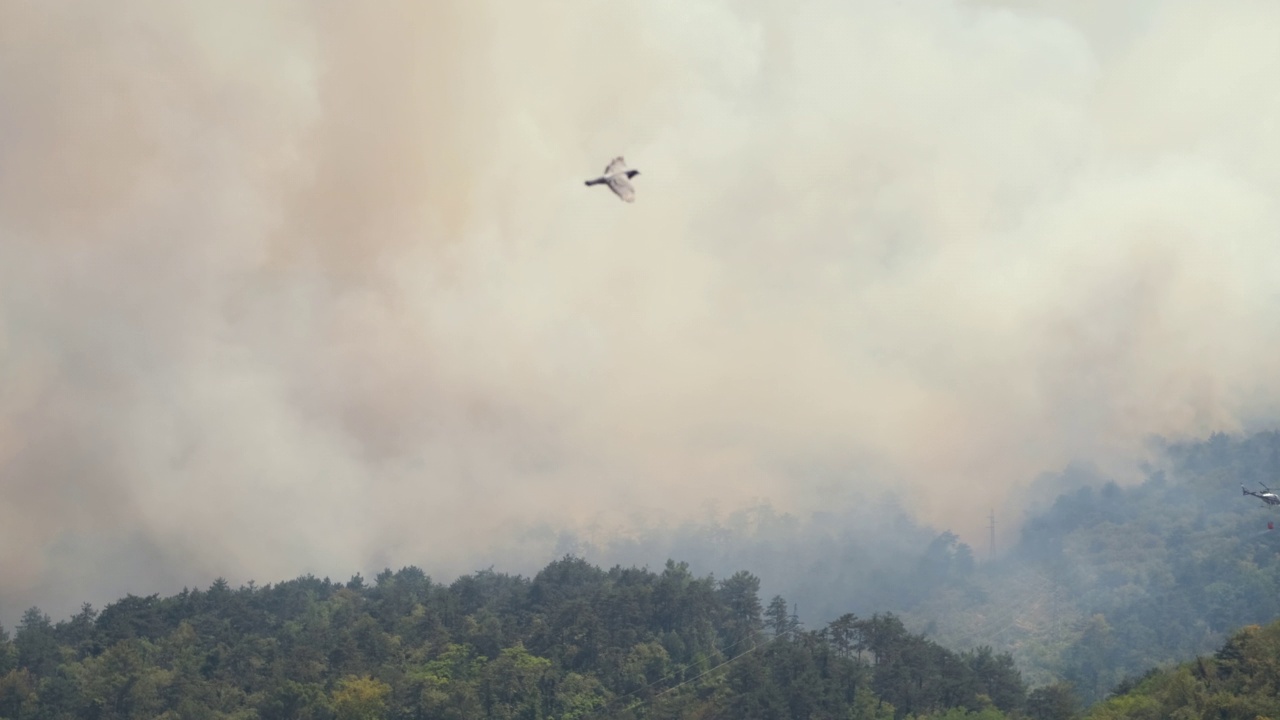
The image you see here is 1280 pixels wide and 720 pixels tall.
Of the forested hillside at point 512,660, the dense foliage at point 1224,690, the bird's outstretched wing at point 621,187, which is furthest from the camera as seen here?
the forested hillside at point 512,660

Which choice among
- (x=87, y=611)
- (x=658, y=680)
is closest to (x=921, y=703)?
(x=658, y=680)

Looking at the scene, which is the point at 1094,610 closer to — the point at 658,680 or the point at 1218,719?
the point at 658,680

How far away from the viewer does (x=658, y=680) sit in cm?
14000

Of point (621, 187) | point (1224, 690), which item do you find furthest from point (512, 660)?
point (621, 187)

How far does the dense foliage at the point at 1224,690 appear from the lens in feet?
289

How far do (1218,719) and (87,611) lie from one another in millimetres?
150502

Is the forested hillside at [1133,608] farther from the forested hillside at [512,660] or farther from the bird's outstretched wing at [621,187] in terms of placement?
the bird's outstretched wing at [621,187]

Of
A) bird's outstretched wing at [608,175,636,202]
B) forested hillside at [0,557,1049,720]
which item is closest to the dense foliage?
forested hillside at [0,557,1049,720]

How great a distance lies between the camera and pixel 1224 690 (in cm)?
9112

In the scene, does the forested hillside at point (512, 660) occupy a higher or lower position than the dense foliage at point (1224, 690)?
higher

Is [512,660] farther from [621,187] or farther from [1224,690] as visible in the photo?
[621,187]

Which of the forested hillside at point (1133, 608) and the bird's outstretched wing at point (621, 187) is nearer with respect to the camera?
the bird's outstretched wing at point (621, 187)

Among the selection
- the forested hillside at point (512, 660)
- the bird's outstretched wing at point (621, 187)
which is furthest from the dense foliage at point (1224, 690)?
the bird's outstretched wing at point (621, 187)

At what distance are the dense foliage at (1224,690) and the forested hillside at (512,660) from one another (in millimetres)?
15354
